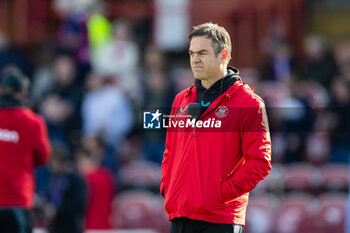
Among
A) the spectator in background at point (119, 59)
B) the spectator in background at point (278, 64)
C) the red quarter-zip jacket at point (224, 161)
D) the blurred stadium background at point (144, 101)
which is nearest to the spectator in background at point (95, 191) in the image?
the blurred stadium background at point (144, 101)

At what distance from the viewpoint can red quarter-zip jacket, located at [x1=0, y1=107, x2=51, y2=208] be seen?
6910 millimetres

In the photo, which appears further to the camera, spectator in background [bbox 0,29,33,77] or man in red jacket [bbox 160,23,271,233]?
spectator in background [bbox 0,29,33,77]

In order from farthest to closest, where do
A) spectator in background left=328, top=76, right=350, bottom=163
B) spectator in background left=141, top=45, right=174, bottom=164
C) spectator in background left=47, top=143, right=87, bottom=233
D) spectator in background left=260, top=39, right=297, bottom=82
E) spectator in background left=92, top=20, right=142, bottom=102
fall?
spectator in background left=260, top=39, right=297, bottom=82 < spectator in background left=92, top=20, right=142, bottom=102 < spectator in background left=141, top=45, right=174, bottom=164 < spectator in background left=328, top=76, right=350, bottom=163 < spectator in background left=47, top=143, right=87, bottom=233

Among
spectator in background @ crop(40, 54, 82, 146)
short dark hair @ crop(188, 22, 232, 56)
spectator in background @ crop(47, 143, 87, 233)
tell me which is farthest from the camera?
spectator in background @ crop(40, 54, 82, 146)

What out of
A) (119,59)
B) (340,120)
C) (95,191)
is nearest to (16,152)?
(95,191)

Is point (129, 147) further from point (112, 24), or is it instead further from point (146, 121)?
point (146, 121)

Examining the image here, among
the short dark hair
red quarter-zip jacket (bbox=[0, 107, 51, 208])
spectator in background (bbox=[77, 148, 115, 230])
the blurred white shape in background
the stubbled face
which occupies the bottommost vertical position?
spectator in background (bbox=[77, 148, 115, 230])

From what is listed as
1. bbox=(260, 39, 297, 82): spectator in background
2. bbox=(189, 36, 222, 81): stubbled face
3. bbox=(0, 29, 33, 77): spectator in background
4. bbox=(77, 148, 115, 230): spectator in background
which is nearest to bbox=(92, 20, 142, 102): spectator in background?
bbox=(0, 29, 33, 77): spectator in background

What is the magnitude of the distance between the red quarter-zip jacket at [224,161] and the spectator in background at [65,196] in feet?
13.0

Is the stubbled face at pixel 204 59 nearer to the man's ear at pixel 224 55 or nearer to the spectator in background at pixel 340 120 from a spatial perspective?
the man's ear at pixel 224 55

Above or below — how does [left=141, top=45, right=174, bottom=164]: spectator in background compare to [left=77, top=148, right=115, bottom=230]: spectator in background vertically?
above

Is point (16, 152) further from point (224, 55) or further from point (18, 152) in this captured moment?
point (224, 55)

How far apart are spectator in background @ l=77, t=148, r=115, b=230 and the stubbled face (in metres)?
5.12

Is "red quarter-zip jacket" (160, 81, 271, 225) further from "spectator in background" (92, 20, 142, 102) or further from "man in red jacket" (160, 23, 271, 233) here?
"spectator in background" (92, 20, 142, 102)
